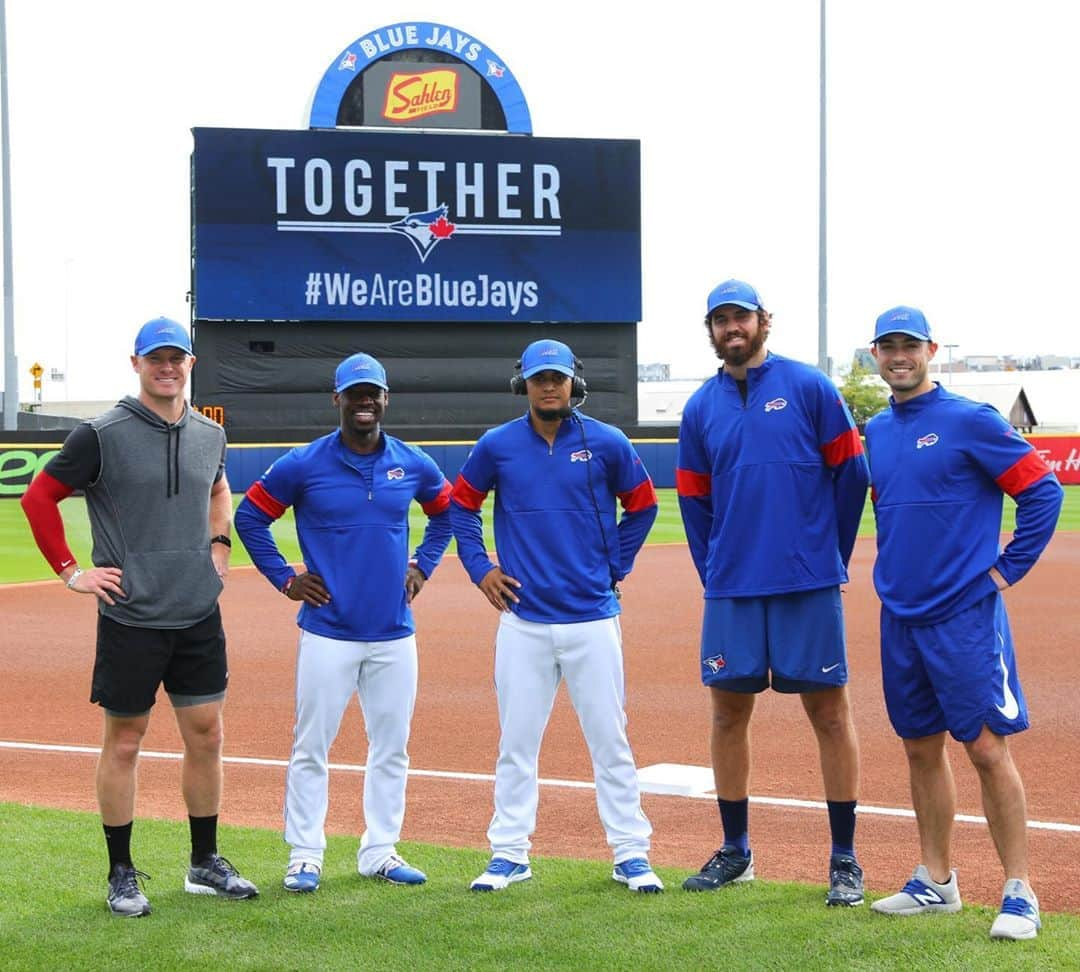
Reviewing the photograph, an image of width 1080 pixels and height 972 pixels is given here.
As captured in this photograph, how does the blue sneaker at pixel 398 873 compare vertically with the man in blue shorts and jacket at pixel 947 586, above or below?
below

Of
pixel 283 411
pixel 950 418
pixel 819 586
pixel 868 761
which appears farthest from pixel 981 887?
pixel 283 411

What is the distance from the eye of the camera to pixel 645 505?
18.8ft

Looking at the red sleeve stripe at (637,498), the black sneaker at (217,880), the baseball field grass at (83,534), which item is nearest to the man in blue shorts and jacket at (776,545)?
the red sleeve stripe at (637,498)

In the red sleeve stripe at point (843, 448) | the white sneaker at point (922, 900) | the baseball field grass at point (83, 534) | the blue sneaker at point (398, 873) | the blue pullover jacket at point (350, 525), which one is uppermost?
the red sleeve stripe at point (843, 448)

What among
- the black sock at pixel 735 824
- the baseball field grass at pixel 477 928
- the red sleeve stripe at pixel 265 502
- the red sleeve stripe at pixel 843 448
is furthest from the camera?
the red sleeve stripe at pixel 265 502

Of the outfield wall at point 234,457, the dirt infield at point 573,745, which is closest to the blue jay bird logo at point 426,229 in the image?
the outfield wall at point 234,457

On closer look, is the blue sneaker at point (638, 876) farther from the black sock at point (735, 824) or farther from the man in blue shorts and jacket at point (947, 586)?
the man in blue shorts and jacket at point (947, 586)

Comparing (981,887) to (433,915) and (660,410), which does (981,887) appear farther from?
(660,410)

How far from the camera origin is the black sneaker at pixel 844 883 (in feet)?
16.4

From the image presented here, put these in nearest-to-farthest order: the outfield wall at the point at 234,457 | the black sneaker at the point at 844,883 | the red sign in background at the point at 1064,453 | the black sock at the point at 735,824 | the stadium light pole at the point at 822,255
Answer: the black sneaker at the point at 844,883, the black sock at the point at 735,824, the outfield wall at the point at 234,457, the stadium light pole at the point at 822,255, the red sign in background at the point at 1064,453

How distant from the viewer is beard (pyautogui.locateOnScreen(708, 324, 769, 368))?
531 centimetres

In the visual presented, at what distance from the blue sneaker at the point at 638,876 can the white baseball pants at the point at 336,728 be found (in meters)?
0.87

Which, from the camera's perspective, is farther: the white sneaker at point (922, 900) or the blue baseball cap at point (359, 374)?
the blue baseball cap at point (359, 374)

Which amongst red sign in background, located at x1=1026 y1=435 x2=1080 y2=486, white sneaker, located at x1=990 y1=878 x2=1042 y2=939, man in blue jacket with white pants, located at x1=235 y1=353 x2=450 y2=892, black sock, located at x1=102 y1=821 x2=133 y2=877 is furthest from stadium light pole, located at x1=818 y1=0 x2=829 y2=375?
black sock, located at x1=102 y1=821 x2=133 y2=877
